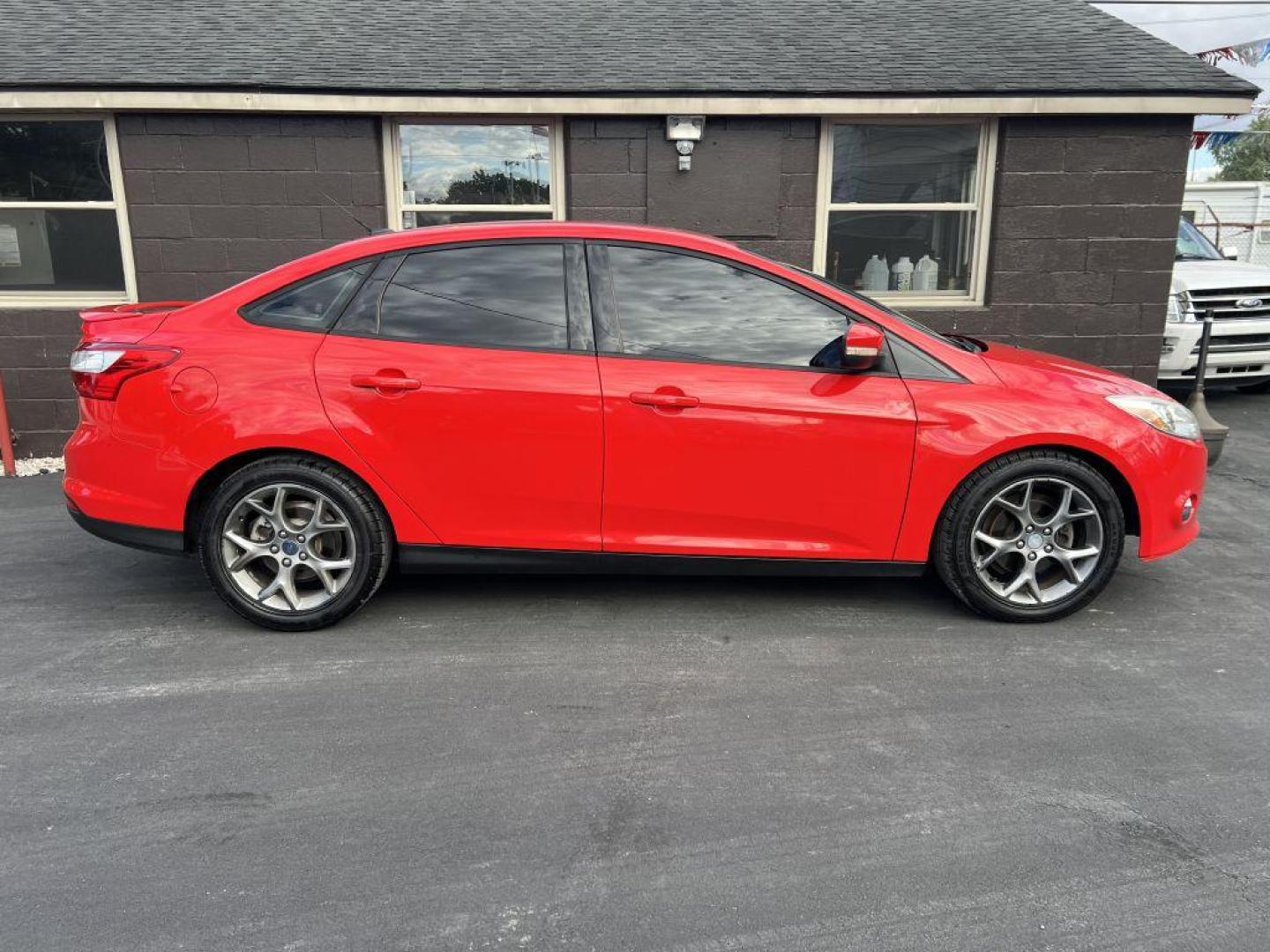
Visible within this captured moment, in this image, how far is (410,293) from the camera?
12.6ft

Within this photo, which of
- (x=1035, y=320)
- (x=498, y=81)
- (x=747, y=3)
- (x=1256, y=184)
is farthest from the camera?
(x=1256, y=184)

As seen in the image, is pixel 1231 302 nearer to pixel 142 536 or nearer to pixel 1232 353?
pixel 1232 353

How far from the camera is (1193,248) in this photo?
10.3 meters

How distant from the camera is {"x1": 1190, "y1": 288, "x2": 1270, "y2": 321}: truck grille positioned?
909cm

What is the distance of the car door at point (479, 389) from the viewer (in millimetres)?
3709

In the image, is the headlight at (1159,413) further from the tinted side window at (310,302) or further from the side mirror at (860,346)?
the tinted side window at (310,302)

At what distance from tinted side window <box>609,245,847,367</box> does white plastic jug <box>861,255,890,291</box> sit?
14.1 ft

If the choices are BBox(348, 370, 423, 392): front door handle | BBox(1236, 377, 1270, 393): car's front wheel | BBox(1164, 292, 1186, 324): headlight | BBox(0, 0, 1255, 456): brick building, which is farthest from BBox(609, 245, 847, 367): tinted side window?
BBox(1236, 377, 1270, 393): car's front wheel

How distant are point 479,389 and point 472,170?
443 cm

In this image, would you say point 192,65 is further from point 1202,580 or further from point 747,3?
point 1202,580

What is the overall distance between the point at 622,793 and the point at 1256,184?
21.3 meters

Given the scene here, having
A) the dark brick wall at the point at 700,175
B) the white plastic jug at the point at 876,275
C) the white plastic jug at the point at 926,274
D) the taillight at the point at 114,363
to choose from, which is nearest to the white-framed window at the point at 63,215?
the dark brick wall at the point at 700,175

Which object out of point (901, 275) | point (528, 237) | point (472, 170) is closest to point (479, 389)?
point (528, 237)

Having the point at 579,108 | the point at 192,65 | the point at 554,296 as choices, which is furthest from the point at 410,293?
the point at 192,65
